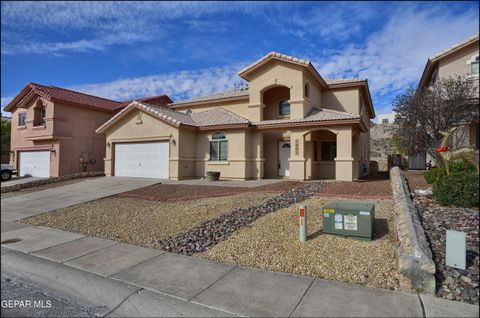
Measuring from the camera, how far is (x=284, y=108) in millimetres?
20438

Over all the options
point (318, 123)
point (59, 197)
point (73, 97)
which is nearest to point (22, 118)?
point (73, 97)

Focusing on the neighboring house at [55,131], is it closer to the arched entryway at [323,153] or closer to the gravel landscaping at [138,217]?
the gravel landscaping at [138,217]

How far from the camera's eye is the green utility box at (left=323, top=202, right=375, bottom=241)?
6348 mm

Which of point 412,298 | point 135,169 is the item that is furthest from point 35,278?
point 135,169

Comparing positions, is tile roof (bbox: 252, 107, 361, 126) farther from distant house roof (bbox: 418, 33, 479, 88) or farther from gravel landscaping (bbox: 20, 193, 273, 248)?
distant house roof (bbox: 418, 33, 479, 88)

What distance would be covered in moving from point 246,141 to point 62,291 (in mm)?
14730

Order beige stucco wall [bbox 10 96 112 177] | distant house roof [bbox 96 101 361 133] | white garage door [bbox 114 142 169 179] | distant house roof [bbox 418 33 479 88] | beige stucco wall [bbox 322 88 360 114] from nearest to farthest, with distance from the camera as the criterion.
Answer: distant house roof [bbox 96 101 361 133], distant house roof [bbox 418 33 479 88], white garage door [bbox 114 142 169 179], beige stucco wall [bbox 322 88 360 114], beige stucco wall [bbox 10 96 112 177]

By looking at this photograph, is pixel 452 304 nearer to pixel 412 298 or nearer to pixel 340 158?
pixel 412 298

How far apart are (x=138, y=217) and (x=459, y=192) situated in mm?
9376

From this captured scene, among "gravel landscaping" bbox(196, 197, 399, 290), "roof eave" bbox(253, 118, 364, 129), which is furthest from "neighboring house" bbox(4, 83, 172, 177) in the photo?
"gravel landscaping" bbox(196, 197, 399, 290)

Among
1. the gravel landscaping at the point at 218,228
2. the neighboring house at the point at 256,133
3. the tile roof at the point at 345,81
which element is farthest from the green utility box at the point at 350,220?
the tile roof at the point at 345,81

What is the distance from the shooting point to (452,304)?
4047 millimetres

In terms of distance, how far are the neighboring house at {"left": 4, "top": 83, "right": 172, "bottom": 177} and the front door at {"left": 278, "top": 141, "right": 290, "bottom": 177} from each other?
51.2 ft

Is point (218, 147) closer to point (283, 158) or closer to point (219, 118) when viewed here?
point (219, 118)
